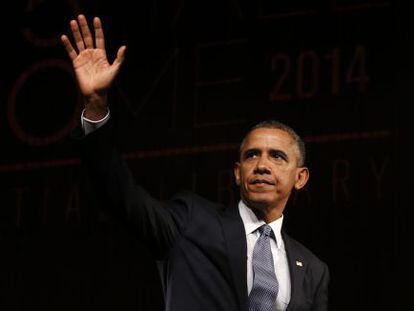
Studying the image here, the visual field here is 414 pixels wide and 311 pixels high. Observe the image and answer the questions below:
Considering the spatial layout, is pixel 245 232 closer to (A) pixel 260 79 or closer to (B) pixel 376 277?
(B) pixel 376 277

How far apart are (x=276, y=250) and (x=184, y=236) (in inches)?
13.2

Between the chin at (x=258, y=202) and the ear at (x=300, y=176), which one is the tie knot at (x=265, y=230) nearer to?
the chin at (x=258, y=202)

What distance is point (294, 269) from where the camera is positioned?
2416 millimetres

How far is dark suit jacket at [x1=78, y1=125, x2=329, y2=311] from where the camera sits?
2.01m

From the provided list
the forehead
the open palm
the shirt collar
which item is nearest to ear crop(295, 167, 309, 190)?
the forehead

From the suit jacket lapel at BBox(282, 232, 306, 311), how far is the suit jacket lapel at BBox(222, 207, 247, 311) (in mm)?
191

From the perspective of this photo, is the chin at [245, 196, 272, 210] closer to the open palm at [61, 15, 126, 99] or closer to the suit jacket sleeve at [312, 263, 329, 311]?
the suit jacket sleeve at [312, 263, 329, 311]

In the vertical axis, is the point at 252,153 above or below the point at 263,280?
above

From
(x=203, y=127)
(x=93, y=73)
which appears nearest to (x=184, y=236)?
(x=93, y=73)

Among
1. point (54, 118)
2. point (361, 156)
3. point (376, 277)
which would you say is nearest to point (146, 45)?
point (54, 118)

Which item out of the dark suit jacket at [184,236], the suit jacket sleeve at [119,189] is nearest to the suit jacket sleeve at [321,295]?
the dark suit jacket at [184,236]

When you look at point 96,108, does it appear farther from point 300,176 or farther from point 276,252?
point 300,176

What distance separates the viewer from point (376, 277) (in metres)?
3.38

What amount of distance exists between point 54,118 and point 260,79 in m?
1.03
